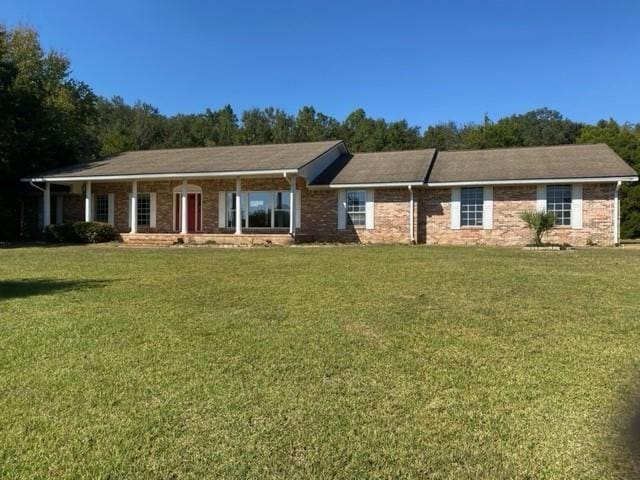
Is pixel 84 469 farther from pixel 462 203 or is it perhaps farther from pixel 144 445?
pixel 462 203

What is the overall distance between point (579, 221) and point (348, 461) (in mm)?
16873

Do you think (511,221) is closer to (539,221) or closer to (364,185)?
(539,221)

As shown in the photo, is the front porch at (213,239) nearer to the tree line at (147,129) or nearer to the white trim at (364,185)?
the white trim at (364,185)

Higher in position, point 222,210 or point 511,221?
point 222,210

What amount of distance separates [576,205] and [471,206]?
3.39 meters

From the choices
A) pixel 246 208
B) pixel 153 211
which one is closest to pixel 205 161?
pixel 246 208

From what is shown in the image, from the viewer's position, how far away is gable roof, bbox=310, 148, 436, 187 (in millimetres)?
18953

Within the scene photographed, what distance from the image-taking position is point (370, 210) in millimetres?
19312

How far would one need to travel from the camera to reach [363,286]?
8.34 metres

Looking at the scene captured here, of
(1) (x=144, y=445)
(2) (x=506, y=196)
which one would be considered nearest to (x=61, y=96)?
(2) (x=506, y=196)

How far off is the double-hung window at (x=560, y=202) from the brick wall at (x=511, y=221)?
1.13 ft

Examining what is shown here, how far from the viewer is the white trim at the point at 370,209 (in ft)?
63.2

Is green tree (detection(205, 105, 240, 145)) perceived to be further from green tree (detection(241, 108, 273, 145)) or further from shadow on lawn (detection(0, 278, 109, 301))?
shadow on lawn (detection(0, 278, 109, 301))

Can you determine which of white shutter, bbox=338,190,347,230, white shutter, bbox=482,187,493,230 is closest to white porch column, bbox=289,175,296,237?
white shutter, bbox=338,190,347,230
